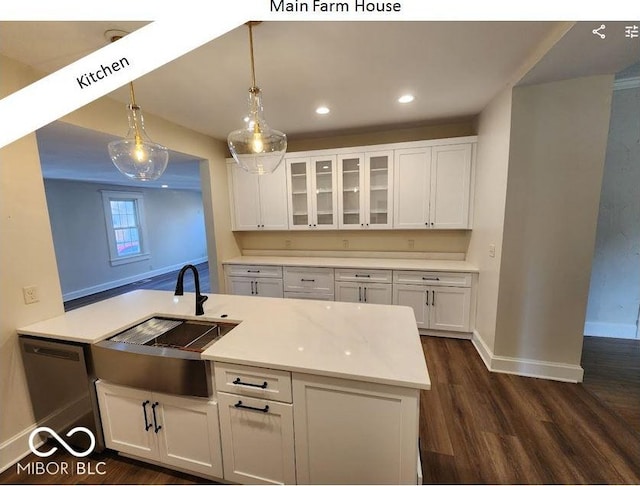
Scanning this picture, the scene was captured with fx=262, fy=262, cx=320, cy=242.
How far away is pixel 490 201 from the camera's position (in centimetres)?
251

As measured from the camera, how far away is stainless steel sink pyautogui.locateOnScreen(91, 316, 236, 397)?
132 centimetres

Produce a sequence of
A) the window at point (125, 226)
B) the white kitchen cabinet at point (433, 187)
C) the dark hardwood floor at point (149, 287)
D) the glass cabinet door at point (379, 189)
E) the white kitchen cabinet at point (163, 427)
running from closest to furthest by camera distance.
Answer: the white kitchen cabinet at point (163, 427) < the white kitchen cabinet at point (433, 187) < the glass cabinet door at point (379, 189) < the dark hardwood floor at point (149, 287) < the window at point (125, 226)

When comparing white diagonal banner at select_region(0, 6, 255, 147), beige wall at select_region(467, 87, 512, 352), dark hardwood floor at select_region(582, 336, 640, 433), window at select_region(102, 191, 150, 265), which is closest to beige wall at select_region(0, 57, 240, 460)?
white diagonal banner at select_region(0, 6, 255, 147)

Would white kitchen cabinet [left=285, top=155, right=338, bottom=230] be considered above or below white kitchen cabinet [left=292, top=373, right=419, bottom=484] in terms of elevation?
above

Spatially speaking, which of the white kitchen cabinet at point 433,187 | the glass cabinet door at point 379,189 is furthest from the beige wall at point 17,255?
the white kitchen cabinet at point 433,187

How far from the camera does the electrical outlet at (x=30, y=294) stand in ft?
5.53

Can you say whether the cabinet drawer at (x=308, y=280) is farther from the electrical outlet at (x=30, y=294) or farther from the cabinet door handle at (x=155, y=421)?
the electrical outlet at (x=30, y=294)

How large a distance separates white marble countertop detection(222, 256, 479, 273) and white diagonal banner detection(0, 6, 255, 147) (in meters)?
2.53

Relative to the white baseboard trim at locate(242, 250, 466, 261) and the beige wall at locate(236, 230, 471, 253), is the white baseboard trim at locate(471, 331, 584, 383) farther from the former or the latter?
the beige wall at locate(236, 230, 471, 253)

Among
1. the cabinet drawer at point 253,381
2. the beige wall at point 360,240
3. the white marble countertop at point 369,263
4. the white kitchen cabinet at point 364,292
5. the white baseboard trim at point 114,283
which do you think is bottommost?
the white baseboard trim at point 114,283

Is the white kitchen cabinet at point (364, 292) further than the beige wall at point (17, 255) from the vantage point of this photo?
Yes

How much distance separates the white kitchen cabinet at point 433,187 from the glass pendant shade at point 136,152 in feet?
8.24

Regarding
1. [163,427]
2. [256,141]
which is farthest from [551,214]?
[163,427]

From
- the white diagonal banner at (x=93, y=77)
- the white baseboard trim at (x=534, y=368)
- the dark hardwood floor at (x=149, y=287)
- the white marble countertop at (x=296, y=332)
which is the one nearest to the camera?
the white diagonal banner at (x=93, y=77)
